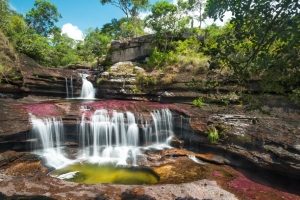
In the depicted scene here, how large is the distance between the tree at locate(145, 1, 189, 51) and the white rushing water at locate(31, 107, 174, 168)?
29.9ft

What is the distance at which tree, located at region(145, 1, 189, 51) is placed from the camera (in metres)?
14.0

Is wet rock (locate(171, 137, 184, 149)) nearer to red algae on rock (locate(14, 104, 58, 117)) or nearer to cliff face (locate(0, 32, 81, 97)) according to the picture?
red algae on rock (locate(14, 104, 58, 117))

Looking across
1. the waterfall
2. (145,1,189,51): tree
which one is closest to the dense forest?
(145,1,189,51): tree

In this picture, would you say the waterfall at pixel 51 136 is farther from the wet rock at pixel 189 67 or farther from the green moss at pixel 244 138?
the wet rock at pixel 189 67

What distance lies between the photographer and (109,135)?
8.61m

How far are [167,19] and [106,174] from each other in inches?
542

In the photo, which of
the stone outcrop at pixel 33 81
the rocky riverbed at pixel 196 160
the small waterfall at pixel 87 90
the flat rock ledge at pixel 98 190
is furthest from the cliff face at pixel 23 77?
the flat rock ledge at pixel 98 190

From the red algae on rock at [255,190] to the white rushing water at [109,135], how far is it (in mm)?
4122

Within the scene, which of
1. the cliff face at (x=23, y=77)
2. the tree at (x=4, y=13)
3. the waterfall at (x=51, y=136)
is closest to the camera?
the waterfall at (x=51, y=136)

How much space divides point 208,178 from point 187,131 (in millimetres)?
3436

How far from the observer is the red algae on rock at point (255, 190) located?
5028mm

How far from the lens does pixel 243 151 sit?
694cm

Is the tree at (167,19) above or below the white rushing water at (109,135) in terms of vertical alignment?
above

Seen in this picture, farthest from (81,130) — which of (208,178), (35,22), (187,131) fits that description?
(35,22)
